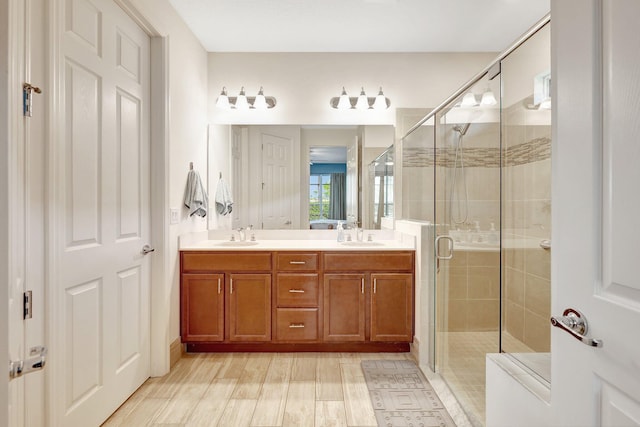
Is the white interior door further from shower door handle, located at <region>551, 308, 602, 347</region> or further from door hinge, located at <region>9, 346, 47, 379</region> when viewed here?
door hinge, located at <region>9, 346, 47, 379</region>

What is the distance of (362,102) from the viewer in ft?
11.0

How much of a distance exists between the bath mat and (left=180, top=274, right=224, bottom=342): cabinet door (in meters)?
1.10

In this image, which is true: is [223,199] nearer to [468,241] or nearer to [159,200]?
[159,200]

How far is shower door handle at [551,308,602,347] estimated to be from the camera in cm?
77

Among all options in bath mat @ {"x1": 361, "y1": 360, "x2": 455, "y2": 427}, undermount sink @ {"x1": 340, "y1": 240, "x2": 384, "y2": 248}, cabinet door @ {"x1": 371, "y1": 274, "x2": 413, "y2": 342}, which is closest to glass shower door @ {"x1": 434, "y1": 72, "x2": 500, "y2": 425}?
bath mat @ {"x1": 361, "y1": 360, "x2": 455, "y2": 427}

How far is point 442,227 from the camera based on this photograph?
2.44m

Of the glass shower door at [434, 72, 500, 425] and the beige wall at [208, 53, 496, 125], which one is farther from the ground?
the beige wall at [208, 53, 496, 125]

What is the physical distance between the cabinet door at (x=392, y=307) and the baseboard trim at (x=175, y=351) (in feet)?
4.62

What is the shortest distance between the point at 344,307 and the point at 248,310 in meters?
0.71

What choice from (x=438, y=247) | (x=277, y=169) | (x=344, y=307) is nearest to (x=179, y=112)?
(x=277, y=169)

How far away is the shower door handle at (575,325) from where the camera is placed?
0.77m

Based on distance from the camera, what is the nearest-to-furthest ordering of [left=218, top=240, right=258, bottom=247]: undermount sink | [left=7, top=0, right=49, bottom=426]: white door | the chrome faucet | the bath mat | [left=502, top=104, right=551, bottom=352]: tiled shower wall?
[left=7, top=0, right=49, bottom=426]: white door < [left=502, top=104, right=551, bottom=352]: tiled shower wall < the bath mat < [left=218, top=240, right=258, bottom=247]: undermount sink < the chrome faucet

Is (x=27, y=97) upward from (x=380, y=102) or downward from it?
downward

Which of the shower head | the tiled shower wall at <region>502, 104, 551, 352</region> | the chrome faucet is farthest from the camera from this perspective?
the chrome faucet
